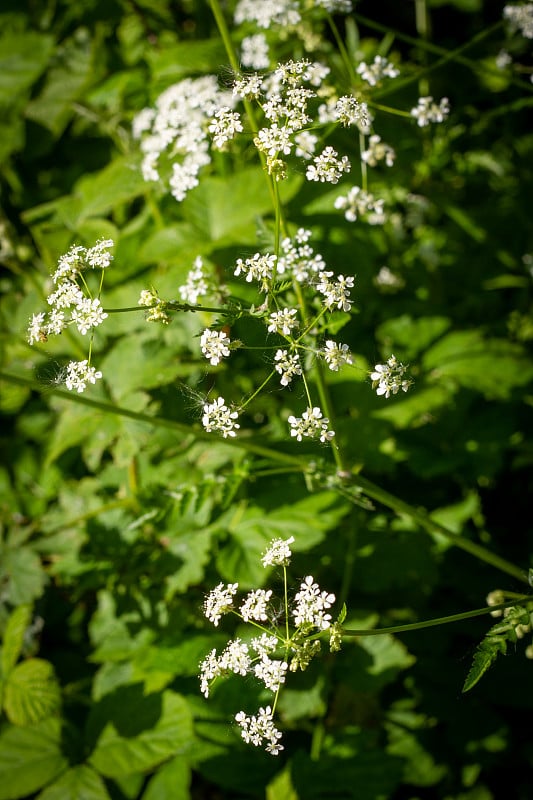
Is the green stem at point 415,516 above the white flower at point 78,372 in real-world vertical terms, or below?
below

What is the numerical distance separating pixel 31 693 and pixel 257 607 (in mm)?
1714

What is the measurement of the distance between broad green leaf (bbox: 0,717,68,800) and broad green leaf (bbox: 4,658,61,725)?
0.26 ft

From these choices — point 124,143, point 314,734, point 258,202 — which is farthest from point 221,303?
point 314,734

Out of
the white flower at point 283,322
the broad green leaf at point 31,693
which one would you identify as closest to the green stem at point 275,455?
the white flower at point 283,322

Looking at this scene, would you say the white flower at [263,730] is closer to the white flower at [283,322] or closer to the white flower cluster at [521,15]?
the white flower at [283,322]

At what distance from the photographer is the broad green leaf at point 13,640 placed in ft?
9.85

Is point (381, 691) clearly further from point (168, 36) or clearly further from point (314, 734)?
point (168, 36)

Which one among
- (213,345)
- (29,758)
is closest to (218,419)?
(213,345)

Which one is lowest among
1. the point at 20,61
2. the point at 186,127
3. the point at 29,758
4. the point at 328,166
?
the point at 29,758

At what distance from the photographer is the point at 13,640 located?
3016 millimetres

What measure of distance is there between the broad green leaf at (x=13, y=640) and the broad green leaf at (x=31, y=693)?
0.04 m

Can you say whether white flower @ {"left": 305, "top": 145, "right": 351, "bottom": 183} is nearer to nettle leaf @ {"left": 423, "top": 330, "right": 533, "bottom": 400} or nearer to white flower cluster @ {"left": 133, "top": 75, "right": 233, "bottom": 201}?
white flower cluster @ {"left": 133, "top": 75, "right": 233, "bottom": 201}

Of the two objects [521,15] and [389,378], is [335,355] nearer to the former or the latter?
Result: [389,378]

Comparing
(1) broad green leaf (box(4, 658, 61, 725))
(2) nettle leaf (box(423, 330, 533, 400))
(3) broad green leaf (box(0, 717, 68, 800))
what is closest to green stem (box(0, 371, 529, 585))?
(2) nettle leaf (box(423, 330, 533, 400))
